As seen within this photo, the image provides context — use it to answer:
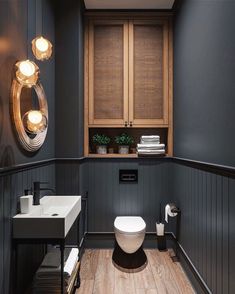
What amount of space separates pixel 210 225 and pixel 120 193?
4.70 ft

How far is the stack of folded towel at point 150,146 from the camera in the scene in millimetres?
3084

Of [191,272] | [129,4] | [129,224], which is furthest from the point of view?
[129,4]

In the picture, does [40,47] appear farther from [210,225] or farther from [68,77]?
[210,225]

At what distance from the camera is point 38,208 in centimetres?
186

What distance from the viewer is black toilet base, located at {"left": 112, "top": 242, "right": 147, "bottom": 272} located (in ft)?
8.72

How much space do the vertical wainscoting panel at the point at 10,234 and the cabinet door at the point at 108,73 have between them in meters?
1.27

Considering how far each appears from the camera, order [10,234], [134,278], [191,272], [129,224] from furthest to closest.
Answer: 1. [129,224]
2. [134,278]
3. [191,272]
4. [10,234]

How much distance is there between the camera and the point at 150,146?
10.1 feet

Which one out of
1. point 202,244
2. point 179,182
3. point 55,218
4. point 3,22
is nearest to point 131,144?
point 179,182

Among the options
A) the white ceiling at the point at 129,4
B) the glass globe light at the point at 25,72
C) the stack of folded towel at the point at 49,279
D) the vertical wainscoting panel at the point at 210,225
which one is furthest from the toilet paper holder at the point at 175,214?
the white ceiling at the point at 129,4

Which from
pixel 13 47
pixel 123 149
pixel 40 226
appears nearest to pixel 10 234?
pixel 40 226

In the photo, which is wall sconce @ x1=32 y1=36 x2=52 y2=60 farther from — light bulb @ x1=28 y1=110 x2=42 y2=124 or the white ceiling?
the white ceiling

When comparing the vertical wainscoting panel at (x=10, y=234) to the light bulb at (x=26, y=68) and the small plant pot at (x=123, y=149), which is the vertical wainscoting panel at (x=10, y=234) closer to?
the light bulb at (x=26, y=68)

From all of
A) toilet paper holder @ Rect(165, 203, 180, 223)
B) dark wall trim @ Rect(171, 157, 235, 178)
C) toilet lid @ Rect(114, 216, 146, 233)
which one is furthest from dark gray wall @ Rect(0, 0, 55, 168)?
toilet paper holder @ Rect(165, 203, 180, 223)
